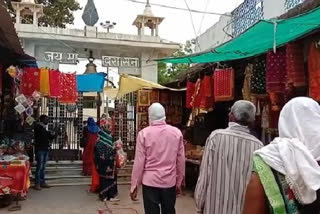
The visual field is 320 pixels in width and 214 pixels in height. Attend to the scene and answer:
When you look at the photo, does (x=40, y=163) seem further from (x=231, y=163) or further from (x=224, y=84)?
(x=231, y=163)

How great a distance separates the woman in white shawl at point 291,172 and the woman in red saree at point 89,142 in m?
8.17

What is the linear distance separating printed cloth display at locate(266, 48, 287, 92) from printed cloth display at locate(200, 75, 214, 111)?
2.51 m

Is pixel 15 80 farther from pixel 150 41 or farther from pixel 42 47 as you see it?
pixel 150 41

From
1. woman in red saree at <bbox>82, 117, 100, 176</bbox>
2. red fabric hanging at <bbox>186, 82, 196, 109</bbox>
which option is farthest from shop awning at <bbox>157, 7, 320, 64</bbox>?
woman in red saree at <bbox>82, 117, 100, 176</bbox>

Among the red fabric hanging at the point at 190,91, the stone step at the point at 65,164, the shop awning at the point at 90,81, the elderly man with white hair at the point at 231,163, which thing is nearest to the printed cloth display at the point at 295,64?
the elderly man with white hair at the point at 231,163

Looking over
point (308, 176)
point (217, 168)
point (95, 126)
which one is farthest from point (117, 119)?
point (308, 176)

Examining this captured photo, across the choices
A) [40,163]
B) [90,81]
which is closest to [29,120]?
[40,163]

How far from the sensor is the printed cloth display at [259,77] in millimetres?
5699

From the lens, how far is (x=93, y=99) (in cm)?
1905

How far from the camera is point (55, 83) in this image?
873cm

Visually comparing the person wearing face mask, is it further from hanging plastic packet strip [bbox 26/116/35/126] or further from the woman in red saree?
the woman in red saree

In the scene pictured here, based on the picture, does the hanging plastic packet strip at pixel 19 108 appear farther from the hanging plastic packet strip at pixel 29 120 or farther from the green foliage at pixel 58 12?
the green foliage at pixel 58 12

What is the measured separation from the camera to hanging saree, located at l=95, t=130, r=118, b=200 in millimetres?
7652

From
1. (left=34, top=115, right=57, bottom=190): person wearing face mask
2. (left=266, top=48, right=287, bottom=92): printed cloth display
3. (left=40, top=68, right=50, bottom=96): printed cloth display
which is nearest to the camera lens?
(left=266, top=48, right=287, bottom=92): printed cloth display
